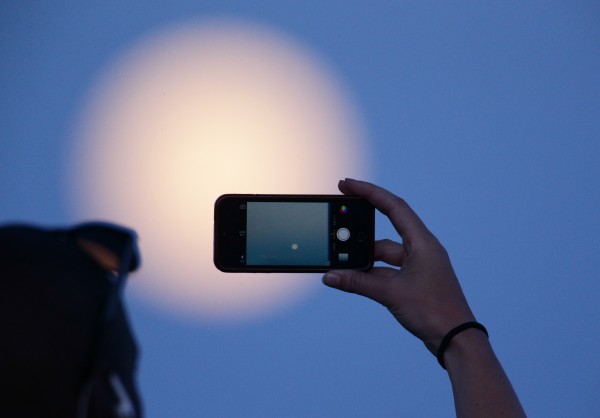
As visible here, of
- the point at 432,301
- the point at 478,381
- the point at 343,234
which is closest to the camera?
the point at 478,381

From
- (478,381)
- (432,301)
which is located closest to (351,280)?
(432,301)

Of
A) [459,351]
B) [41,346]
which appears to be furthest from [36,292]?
[459,351]

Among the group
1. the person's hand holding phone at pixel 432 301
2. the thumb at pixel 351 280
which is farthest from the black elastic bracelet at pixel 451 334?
the thumb at pixel 351 280

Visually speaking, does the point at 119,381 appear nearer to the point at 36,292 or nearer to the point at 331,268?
the point at 36,292

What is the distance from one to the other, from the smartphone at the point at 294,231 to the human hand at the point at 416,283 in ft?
0.16

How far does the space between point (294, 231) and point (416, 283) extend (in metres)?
0.23

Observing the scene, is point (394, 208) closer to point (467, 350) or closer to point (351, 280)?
point (351, 280)

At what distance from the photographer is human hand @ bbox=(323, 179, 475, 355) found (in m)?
0.85

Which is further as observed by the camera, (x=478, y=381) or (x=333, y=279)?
(x=333, y=279)

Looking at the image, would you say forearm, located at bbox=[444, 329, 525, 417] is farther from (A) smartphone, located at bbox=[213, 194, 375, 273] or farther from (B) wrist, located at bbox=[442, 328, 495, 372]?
(A) smartphone, located at bbox=[213, 194, 375, 273]

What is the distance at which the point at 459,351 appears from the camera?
2.55 feet

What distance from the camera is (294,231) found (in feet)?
3.26

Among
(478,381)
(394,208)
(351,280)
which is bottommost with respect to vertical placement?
(478,381)

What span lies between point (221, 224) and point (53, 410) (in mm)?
580
